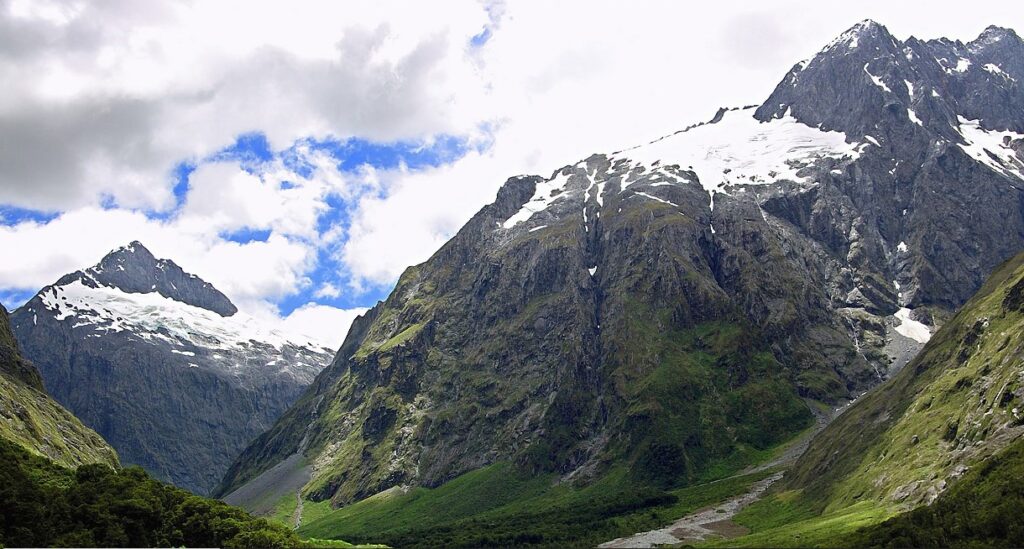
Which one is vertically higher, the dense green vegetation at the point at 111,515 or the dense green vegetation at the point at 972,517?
the dense green vegetation at the point at 111,515

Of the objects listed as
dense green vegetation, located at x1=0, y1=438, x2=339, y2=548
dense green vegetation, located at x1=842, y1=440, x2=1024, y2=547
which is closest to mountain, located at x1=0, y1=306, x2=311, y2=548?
dense green vegetation, located at x1=0, y1=438, x2=339, y2=548

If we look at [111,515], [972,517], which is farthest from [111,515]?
[972,517]

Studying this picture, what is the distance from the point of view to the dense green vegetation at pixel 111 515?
148875 mm

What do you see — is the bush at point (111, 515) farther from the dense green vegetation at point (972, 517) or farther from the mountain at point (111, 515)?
the dense green vegetation at point (972, 517)

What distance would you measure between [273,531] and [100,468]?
168 ft

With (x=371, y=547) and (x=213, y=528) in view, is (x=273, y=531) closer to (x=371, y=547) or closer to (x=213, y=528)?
(x=213, y=528)

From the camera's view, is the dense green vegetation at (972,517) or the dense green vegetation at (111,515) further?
the dense green vegetation at (972,517)

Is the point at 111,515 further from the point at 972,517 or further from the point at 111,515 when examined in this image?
the point at 972,517

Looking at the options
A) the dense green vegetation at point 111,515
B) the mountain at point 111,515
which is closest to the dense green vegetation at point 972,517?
the dense green vegetation at point 111,515

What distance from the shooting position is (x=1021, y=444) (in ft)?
616

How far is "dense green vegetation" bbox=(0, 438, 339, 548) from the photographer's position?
14888 cm

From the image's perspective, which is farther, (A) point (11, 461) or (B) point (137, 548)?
(A) point (11, 461)

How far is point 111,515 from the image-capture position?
160000mm

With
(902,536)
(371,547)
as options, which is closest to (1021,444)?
(902,536)
